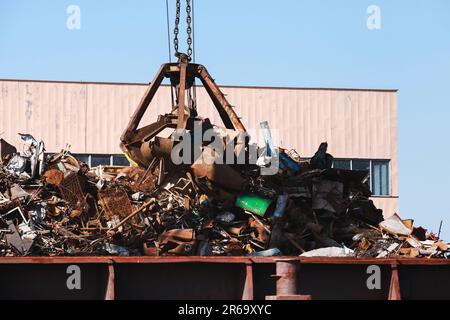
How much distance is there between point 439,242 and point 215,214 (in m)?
2.89

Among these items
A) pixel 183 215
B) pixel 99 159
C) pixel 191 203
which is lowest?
pixel 183 215

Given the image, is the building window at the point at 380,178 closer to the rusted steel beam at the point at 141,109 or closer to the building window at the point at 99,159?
the building window at the point at 99,159

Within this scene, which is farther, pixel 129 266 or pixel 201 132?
pixel 201 132

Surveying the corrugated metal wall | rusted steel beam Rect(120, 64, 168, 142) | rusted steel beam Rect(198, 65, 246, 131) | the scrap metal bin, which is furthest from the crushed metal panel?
the corrugated metal wall

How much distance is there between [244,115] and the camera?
24500 millimetres

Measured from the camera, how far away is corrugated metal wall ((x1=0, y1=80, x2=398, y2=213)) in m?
23.8

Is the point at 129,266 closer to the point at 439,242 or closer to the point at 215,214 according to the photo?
the point at 215,214

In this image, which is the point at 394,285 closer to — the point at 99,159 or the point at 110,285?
the point at 110,285

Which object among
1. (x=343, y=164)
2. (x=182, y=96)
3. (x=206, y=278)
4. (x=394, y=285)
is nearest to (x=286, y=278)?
(x=206, y=278)

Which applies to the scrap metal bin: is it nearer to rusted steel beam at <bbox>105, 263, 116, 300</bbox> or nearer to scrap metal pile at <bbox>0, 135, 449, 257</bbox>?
rusted steel beam at <bbox>105, 263, 116, 300</bbox>

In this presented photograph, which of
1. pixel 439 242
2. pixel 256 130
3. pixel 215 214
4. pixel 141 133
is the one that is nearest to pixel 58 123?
pixel 256 130

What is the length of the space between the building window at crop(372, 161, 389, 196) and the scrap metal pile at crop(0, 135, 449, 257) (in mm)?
14484

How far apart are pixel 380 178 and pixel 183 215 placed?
16555 mm

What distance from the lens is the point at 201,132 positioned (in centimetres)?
1082
